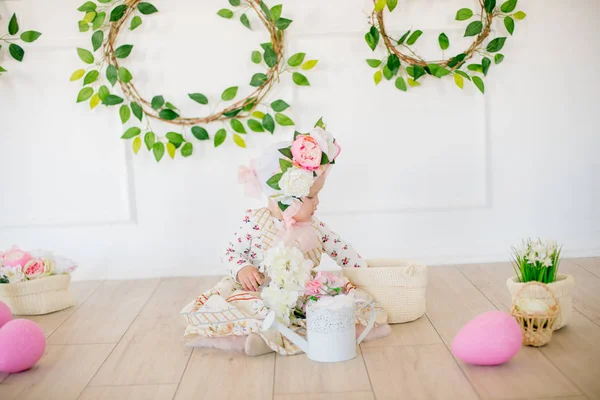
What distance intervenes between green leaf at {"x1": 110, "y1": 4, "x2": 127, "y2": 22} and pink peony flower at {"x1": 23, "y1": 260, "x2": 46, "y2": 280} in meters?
1.07

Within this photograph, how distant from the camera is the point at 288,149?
2162 millimetres

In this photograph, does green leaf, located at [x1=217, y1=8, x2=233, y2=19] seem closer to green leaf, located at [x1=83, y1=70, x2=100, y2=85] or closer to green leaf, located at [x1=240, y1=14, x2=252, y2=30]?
green leaf, located at [x1=240, y1=14, x2=252, y2=30]

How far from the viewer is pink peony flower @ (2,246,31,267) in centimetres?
253

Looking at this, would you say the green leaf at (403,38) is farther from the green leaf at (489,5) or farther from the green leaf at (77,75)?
the green leaf at (77,75)

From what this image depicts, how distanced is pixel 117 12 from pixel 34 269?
44.4 inches

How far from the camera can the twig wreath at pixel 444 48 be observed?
292 cm

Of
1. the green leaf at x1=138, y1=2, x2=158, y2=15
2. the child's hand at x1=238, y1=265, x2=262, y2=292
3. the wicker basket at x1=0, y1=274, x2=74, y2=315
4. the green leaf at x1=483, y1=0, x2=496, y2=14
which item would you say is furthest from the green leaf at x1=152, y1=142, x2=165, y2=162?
the green leaf at x1=483, y1=0, x2=496, y2=14

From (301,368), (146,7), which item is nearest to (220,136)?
(146,7)

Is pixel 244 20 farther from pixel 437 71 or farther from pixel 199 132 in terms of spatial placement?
pixel 437 71

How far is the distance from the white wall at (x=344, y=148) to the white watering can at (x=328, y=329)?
116 cm

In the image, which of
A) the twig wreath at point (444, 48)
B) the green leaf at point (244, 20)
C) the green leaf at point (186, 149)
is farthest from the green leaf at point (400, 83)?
the green leaf at point (186, 149)

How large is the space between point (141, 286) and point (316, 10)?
1.41 m

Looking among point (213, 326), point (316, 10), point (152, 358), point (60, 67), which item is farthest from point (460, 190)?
point (60, 67)

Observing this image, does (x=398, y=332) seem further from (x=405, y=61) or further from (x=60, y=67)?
(x=60, y=67)
